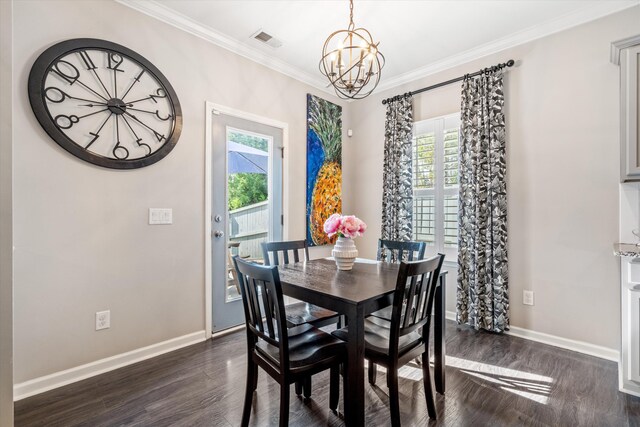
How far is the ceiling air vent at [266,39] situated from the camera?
2881 millimetres

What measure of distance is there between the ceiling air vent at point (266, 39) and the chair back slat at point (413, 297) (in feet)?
8.41

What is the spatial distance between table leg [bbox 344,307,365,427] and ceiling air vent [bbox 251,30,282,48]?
8.80ft

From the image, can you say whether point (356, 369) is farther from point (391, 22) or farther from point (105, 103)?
point (391, 22)

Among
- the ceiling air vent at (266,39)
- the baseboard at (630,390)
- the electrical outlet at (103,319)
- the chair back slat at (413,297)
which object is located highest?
the ceiling air vent at (266,39)

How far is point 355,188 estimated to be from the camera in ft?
14.2

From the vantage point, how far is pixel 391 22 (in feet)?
8.89

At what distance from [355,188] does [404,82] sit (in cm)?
149

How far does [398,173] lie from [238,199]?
1905 millimetres

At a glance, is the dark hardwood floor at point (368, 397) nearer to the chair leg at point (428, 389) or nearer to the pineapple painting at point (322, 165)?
the chair leg at point (428, 389)

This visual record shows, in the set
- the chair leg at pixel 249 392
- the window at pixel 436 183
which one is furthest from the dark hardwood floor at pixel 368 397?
the window at pixel 436 183

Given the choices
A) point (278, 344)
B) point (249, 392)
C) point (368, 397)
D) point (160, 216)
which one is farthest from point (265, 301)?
point (160, 216)

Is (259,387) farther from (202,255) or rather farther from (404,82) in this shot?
(404,82)

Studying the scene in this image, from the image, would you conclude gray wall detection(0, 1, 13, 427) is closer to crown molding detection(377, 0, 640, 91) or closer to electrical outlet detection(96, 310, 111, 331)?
electrical outlet detection(96, 310, 111, 331)

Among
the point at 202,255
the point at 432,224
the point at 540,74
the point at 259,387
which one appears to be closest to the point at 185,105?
the point at 202,255
